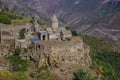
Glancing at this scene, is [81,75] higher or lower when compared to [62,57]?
lower

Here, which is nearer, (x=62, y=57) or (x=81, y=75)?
(x=81, y=75)

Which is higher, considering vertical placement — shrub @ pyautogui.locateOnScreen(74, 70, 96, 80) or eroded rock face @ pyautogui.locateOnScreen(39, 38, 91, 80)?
eroded rock face @ pyautogui.locateOnScreen(39, 38, 91, 80)

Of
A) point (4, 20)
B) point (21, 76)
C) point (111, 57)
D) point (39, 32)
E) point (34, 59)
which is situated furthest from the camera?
point (111, 57)

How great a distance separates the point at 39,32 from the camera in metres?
49.9

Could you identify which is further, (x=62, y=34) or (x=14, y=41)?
(x=62, y=34)

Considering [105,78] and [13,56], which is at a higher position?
[13,56]

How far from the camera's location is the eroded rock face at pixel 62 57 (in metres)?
45.2

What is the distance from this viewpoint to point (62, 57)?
4597 centimetres

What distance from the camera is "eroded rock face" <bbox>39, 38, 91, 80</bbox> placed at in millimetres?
45188

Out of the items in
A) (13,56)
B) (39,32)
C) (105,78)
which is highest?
(39,32)

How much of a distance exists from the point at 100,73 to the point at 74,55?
6785 millimetres

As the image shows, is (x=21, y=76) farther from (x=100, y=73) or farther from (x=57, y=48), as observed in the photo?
(x=100, y=73)

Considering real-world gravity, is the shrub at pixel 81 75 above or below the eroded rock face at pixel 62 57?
below

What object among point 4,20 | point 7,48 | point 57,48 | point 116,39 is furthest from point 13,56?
point 116,39
